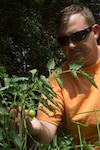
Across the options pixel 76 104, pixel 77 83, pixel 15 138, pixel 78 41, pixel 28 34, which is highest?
pixel 28 34

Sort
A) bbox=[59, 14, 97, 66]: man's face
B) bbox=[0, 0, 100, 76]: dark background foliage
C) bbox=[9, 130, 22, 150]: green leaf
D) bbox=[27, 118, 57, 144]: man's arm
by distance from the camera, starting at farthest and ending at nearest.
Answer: bbox=[0, 0, 100, 76]: dark background foliage < bbox=[59, 14, 97, 66]: man's face < bbox=[27, 118, 57, 144]: man's arm < bbox=[9, 130, 22, 150]: green leaf

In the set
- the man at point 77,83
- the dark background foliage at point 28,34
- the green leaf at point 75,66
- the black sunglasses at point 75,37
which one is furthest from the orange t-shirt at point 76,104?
the dark background foliage at point 28,34

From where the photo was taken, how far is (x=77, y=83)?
8.10 ft

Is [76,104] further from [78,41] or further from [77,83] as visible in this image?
[78,41]

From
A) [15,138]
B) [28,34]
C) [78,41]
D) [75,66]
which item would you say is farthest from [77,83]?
[28,34]

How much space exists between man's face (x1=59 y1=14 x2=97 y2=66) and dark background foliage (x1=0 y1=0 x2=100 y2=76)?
366 centimetres

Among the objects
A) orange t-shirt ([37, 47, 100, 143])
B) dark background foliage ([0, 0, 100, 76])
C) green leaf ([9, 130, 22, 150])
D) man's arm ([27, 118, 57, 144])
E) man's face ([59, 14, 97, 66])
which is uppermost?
dark background foliage ([0, 0, 100, 76])

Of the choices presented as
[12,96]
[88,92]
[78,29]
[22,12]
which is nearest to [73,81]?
[88,92]

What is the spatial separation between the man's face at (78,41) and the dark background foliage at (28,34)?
366cm

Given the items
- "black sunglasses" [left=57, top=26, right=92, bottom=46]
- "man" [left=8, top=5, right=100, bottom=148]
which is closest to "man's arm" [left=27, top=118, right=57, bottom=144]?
"man" [left=8, top=5, right=100, bottom=148]

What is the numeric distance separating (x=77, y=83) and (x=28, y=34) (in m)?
5.28

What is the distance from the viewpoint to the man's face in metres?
2.46

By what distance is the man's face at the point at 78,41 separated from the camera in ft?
8.08

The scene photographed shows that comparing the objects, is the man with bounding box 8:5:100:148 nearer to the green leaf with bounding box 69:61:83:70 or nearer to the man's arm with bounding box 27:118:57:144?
the man's arm with bounding box 27:118:57:144
